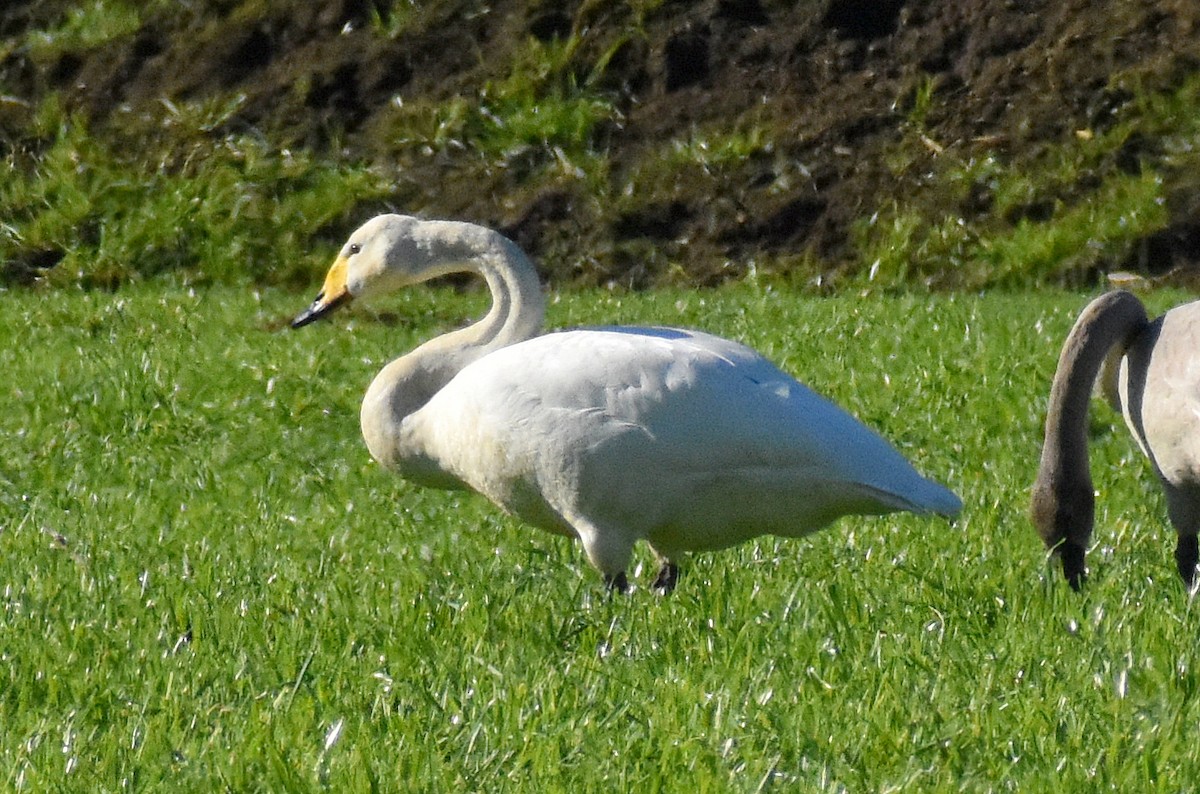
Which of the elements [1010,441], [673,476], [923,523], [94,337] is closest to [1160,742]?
[673,476]

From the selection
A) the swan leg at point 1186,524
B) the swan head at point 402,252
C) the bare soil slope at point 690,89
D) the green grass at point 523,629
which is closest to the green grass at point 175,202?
the bare soil slope at point 690,89

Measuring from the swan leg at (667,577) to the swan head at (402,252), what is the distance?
45.9 inches

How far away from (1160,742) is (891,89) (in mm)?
11152

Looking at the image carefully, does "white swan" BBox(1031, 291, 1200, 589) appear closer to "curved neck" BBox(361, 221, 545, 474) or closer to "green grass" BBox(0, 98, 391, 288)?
"curved neck" BBox(361, 221, 545, 474)

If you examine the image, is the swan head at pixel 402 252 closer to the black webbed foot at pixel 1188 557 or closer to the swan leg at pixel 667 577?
the swan leg at pixel 667 577

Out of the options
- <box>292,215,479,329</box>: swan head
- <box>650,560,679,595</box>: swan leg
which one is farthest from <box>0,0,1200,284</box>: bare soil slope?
<box>650,560,679,595</box>: swan leg

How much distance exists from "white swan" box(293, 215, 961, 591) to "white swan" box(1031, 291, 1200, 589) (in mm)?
288

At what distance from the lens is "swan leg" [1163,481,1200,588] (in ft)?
15.8

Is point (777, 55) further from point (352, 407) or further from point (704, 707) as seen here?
point (704, 707)

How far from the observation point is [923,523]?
567 cm

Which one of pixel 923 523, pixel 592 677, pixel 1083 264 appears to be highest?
pixel 592 677

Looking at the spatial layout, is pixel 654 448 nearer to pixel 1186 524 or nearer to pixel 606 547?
pixel 606 547

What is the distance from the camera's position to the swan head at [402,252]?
5.74 m

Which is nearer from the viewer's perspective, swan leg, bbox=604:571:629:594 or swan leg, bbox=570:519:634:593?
swan leg, bbox=570:519:634:593
